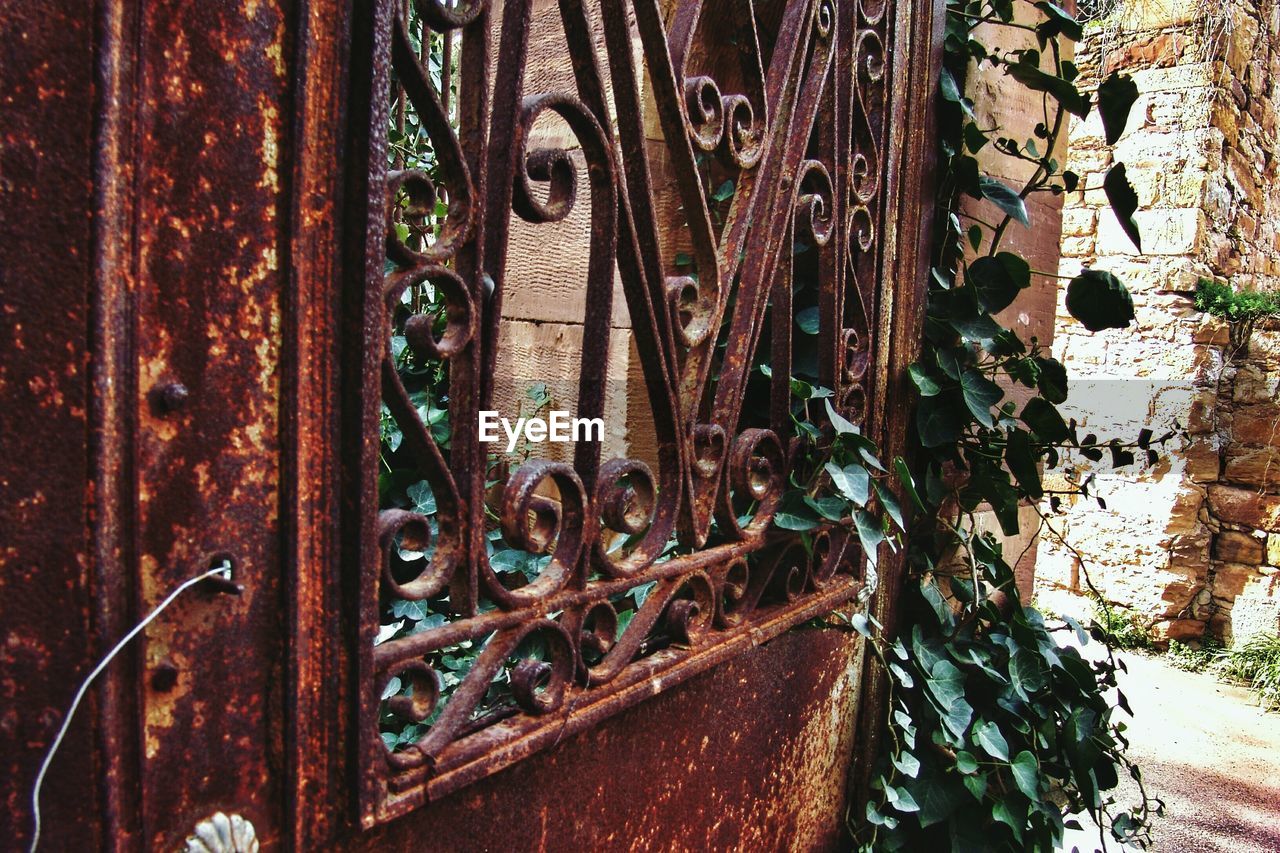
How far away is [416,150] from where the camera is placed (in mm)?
2102

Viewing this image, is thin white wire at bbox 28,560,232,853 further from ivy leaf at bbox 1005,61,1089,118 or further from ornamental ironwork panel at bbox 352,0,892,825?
ivy leaf at bbox 1005,61,1089,118

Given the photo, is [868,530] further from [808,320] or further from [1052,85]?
[1052,85]

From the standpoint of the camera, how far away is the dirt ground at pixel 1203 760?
293 centimetres

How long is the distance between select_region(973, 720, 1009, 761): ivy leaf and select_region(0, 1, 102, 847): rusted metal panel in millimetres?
1560

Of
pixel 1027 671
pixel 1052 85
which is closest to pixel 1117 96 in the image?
pixel 1052 85

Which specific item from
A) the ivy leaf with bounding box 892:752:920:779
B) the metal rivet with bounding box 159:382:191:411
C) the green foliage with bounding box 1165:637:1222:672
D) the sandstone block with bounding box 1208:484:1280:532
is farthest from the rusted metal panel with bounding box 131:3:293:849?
the sandstone block with bounding box 1208:484:1280:532

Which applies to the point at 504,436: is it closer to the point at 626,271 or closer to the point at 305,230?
the point at 626,271

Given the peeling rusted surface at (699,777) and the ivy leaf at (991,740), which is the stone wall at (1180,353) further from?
the peeling rusted surface at (699,777)

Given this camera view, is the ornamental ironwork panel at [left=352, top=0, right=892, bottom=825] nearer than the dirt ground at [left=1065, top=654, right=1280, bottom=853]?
Yes

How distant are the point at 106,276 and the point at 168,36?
168 millimetres

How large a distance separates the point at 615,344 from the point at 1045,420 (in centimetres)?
93

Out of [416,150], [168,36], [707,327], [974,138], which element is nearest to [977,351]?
[974,138]

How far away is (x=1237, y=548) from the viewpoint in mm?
5242

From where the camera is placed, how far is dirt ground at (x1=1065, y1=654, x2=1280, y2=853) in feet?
9.61
